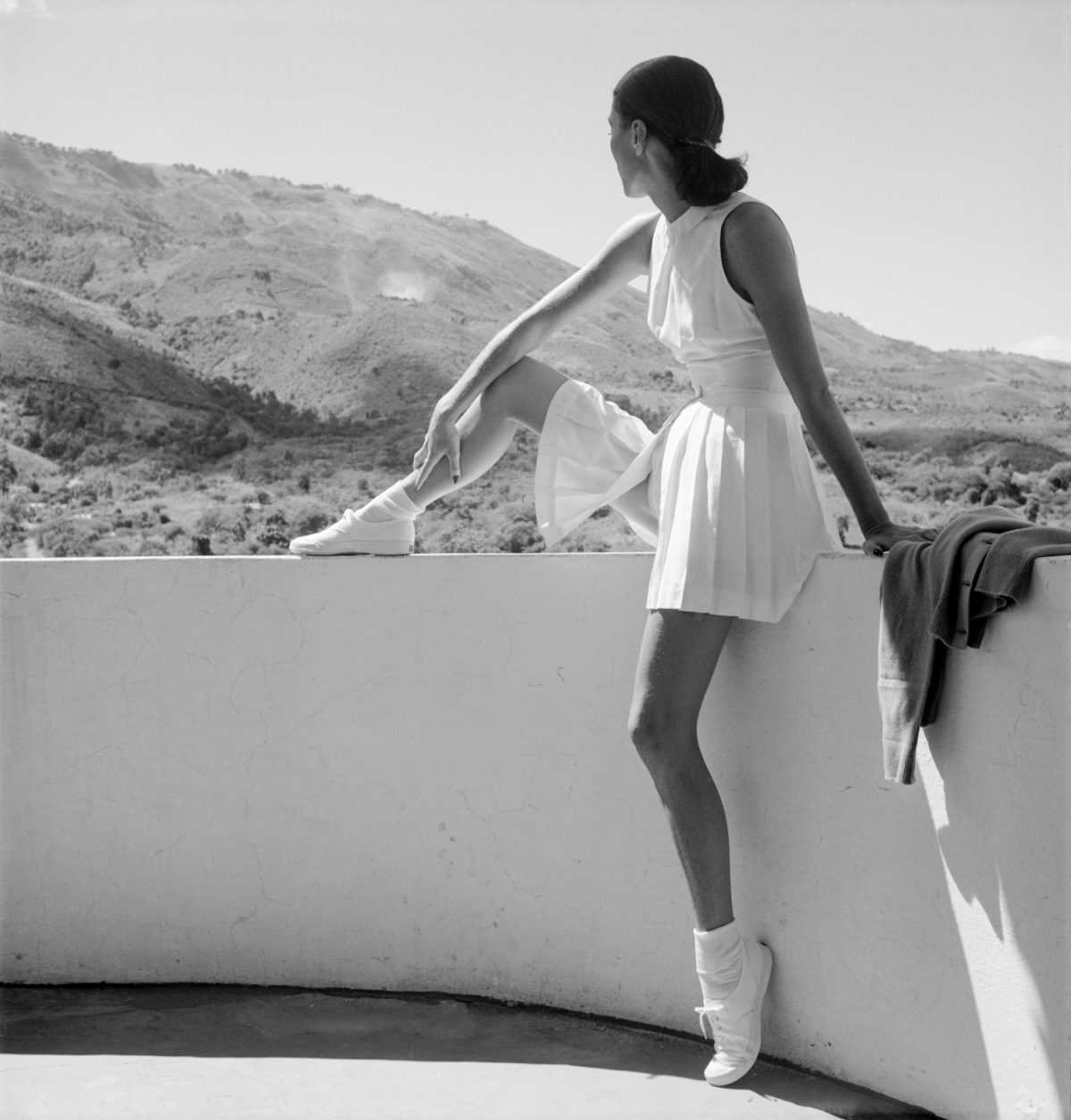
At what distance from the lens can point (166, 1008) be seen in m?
2.05

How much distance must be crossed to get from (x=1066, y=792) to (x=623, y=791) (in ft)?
2.41

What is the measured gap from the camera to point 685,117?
174 cm

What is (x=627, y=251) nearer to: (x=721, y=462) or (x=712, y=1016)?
(x=721, y=462)

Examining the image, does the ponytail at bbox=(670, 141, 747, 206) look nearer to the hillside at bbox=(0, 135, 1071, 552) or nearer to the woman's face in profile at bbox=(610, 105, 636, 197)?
the woman's face in profile at bbox=(610, 105, 636, 197)

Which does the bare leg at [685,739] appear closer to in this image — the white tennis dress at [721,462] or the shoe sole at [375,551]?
the white tennis dress at [721,462]

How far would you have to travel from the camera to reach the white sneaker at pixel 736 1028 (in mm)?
1680

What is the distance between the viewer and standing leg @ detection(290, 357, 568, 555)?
6.55ft

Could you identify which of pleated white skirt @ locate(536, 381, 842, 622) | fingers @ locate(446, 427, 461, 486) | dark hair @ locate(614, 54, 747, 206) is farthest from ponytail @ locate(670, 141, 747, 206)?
fingers @ locate(446, 427, 461, 486)

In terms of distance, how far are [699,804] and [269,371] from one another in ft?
114

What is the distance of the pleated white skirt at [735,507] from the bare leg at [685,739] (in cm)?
5

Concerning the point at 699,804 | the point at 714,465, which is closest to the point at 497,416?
the point at 714,465

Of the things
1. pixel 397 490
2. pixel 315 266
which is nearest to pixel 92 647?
pixel 397 490

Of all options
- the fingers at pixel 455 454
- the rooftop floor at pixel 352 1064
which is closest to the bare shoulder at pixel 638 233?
the fingers at pixel 455 454

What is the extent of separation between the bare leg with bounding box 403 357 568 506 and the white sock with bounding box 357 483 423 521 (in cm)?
2
